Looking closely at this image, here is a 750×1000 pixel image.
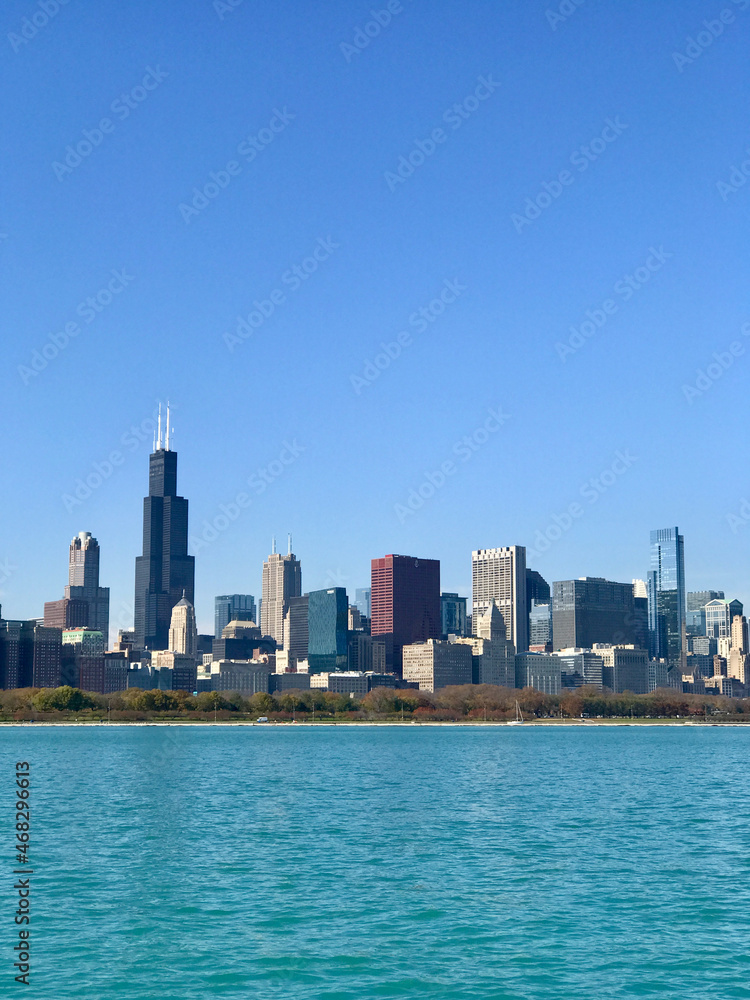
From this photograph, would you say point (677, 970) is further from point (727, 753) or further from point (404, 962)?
point (727, 753)

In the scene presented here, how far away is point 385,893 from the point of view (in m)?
43.3

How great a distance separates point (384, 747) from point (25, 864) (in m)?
132

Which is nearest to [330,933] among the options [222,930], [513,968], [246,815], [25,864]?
[222,930]

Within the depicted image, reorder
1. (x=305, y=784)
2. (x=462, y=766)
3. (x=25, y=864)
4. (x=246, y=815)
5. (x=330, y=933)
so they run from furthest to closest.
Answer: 1. (x=462, y=766)
2. (x=305, y=784)
3. (x=246, y=815)
4. (x=25, y=864)
5. (x=330, y=933)

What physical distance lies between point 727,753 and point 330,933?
485 ft

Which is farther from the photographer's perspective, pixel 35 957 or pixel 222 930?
pixel 222 930

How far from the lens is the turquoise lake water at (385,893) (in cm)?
3216

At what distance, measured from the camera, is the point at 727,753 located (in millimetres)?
173500

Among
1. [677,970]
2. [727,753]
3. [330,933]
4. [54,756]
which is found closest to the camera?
[677,970]

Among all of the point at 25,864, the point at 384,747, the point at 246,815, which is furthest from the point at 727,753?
the point at 25,864

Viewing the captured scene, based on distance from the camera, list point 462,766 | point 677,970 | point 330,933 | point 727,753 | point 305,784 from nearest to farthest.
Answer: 1. point 677,970
2. point 330,933
3. point 305,784
4. point 462,766
5. point 727,753

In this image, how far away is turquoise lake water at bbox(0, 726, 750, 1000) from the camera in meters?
32.2

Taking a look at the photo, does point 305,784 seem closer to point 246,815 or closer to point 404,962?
point 246,815

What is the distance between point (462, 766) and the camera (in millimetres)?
124312
